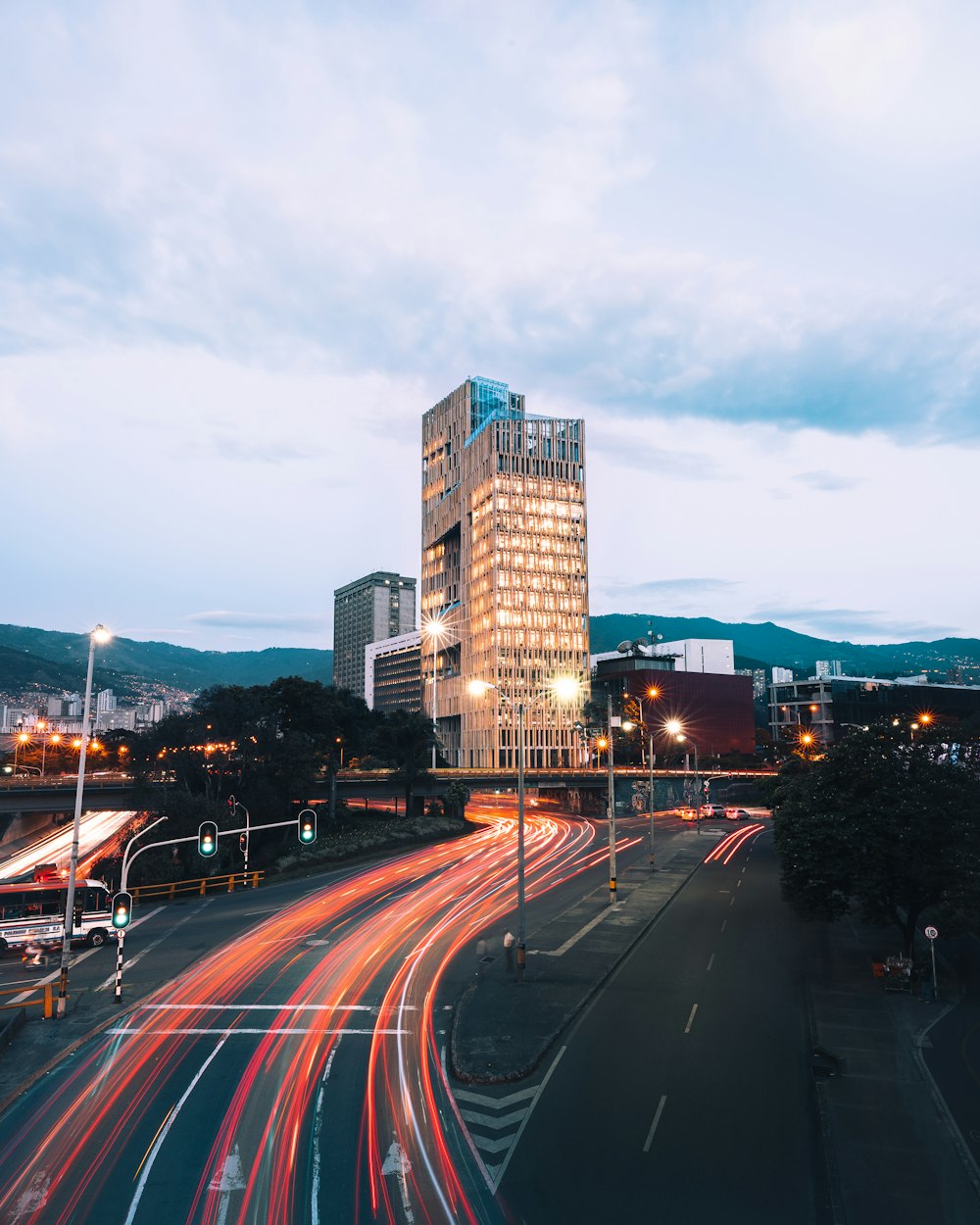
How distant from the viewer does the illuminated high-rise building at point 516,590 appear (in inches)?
6407

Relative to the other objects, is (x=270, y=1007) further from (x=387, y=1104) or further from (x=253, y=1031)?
(x=387, y=1104)

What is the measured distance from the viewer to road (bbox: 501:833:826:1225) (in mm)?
14438

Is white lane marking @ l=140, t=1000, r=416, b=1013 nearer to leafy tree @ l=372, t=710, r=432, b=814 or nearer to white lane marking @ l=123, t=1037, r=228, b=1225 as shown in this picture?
white lane marking @ l=123, t=1037, r=228, b=1225

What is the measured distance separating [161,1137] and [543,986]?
14.1m

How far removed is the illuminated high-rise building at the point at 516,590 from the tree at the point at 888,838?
412 ft

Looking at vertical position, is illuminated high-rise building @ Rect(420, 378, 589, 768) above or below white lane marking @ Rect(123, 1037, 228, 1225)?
above

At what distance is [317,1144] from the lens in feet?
54.4

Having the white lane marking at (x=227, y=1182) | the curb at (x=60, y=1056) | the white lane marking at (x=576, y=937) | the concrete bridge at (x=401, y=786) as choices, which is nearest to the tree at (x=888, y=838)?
the white lane marking at (x=576, y=937)

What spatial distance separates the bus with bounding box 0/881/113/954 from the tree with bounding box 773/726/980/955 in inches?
1240

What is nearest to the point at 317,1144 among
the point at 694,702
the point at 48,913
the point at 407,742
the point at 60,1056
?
the point at 60,1056

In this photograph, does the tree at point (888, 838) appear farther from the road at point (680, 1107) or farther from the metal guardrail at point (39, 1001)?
the metal guardrail at point (39, 1001)

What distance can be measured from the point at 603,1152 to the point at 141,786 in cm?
5378

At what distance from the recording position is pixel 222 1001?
26.6m

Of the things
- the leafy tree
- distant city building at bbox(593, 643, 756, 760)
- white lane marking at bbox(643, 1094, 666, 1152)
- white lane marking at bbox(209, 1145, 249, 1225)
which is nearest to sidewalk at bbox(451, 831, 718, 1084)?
white lane marking at bbox(643, 1094, 666, 1152)
